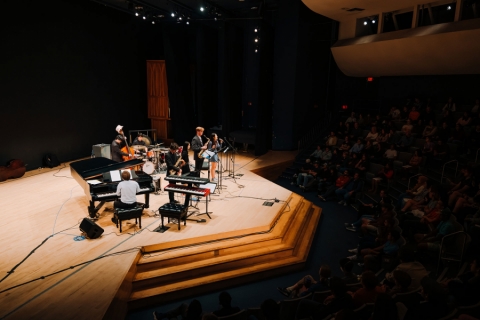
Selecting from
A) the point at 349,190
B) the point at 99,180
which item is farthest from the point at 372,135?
the point at 99,180

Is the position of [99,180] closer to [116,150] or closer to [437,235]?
[116,150]

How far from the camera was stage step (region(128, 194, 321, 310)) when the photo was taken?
5.29m

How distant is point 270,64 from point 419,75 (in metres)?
4.92

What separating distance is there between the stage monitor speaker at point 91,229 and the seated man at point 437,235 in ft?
17.0

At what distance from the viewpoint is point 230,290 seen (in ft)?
18.4

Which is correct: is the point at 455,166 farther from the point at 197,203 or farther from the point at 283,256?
the point at 197,203

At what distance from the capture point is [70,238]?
6062 mm

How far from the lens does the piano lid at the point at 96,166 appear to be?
20.7ft

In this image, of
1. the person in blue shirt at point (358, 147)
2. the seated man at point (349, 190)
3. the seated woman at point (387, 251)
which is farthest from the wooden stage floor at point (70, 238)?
the person in blue shirt at point (358, 147)

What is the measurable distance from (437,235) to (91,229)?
18.0ft

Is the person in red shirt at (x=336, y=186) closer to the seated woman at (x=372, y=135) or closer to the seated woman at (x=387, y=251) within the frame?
the seated woman at (x=372, y=135)

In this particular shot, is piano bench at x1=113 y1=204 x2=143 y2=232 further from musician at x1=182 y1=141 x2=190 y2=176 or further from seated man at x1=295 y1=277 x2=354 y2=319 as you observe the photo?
seated man at x1=295 y1=277 x2=354 y2=319

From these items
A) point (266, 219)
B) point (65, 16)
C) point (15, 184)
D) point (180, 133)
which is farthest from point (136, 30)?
point (266, 219)

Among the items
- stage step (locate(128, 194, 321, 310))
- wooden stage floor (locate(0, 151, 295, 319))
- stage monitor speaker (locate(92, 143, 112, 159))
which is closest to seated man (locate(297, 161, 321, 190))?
wooden stage floor (locate(0, 151, 295, 319))
